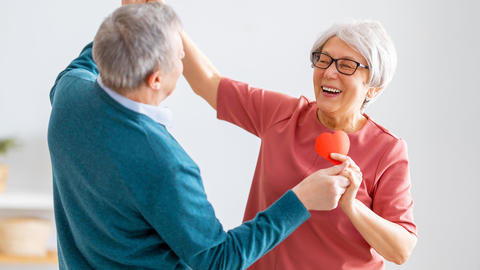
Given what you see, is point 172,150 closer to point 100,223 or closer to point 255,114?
point 100,223

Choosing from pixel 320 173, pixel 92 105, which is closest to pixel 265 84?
pixel 320 173

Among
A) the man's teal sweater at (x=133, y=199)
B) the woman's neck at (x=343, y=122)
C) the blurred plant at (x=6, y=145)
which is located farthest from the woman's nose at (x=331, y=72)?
the blurred plant at (x=6, y=145)

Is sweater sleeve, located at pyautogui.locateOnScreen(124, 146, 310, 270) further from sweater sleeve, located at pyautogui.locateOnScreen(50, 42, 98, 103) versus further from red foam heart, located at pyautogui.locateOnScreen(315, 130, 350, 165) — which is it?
sweater sleeve, located at pyautogui.locateOnScreen(50, 42, 98, 103)

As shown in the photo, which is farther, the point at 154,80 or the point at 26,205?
the point at 26,205

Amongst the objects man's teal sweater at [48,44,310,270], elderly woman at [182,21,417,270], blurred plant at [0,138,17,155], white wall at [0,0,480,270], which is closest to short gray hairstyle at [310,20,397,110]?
elderly woman at [182,21,417,270]

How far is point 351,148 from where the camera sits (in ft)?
5.48

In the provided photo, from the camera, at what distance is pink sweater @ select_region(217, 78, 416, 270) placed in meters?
1.62

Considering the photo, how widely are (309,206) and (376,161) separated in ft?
1.31

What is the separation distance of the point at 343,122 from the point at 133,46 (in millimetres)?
819

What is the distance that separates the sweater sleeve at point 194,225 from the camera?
1.15 meters

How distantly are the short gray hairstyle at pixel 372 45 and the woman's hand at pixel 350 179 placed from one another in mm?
308

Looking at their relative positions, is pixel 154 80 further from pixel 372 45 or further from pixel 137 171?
pixel 372 45

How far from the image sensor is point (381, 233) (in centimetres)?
154

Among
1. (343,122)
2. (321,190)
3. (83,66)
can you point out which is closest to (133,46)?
(83,66)
